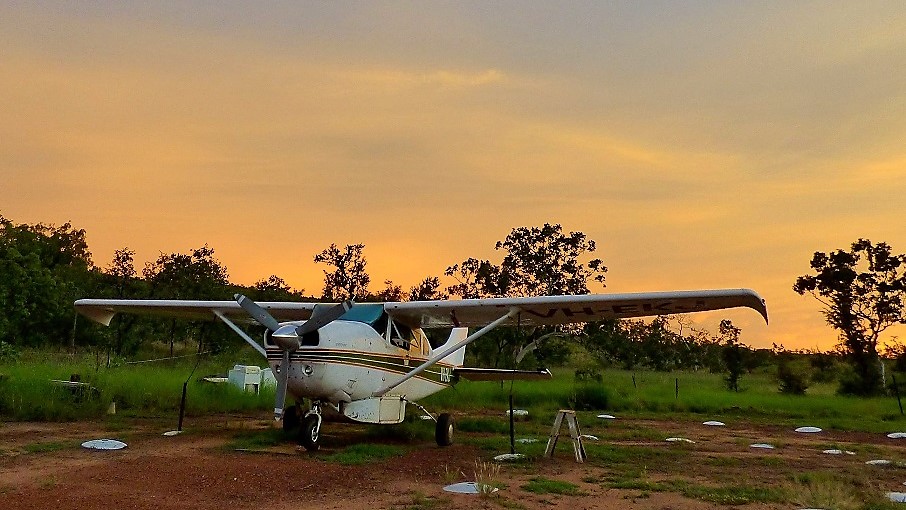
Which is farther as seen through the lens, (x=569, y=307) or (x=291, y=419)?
(x=291, y=419)

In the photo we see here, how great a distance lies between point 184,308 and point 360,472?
7.53m

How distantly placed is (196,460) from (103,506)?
3.05m

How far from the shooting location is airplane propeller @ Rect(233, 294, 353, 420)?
1036cm

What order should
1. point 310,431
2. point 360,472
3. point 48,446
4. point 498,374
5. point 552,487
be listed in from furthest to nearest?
point 498,374, point 310,431, point 48,446, point 360,472, point 552,487

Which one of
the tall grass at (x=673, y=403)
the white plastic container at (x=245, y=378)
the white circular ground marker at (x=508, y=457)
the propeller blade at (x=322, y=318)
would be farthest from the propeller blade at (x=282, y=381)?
the tall grass at (x=673, y=403)

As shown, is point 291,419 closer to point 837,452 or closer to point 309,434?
point 309,434

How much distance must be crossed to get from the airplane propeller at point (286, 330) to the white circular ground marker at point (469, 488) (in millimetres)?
3450

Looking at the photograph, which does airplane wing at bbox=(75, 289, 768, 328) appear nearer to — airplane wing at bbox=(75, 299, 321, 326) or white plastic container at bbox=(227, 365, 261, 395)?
airplane wing at bbox=(75, 299, 321, 326)

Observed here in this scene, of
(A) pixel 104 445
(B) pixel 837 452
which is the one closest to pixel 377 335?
(A) pixel 104 445

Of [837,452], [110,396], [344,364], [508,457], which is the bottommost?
[837,452]

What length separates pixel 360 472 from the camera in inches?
364

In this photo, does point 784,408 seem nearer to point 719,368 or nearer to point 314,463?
point 314,463

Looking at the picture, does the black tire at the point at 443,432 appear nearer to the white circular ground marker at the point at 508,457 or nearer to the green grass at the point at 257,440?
the white circular ground marker at the point at 508,457

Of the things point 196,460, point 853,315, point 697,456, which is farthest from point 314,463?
point 853,315
